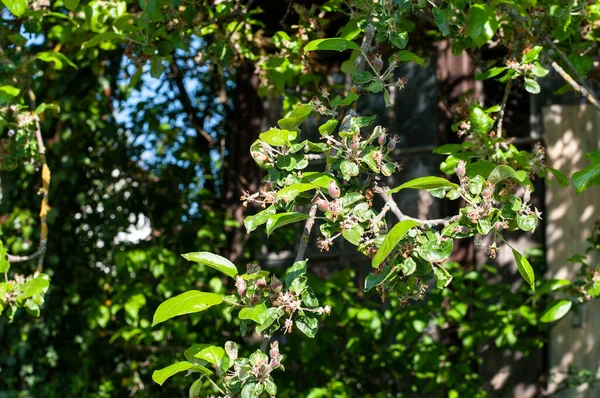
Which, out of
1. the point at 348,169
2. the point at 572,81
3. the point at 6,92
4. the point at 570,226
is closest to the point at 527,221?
the point at 348,169

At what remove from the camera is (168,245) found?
13.9 feet

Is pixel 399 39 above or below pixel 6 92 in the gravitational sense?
above

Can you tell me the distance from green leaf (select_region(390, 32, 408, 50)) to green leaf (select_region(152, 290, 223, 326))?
68 cm

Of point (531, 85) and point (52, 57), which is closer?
point (531, 85)

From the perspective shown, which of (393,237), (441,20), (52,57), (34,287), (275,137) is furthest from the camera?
(52,57)

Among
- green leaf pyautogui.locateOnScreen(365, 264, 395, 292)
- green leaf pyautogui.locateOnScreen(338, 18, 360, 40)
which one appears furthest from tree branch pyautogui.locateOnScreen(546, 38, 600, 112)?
green leaf pyautogui.locateOnScreen(365, 264, 395, 292)

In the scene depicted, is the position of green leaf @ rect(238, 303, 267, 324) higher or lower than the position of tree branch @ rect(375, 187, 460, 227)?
lower

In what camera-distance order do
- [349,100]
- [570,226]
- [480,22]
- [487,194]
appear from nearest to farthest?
[487,194], [349,100], [480,22], [570,226]

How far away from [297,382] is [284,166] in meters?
2.26

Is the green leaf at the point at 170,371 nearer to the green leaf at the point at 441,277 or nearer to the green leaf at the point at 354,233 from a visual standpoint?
the green leaf at the point at 354,233

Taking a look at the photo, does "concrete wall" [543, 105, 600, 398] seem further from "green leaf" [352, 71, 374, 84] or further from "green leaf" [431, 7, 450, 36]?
"green leaf" [352, 71, 374, 84]

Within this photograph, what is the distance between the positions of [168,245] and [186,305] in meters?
2.65

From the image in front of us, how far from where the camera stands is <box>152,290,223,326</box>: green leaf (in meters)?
1.60

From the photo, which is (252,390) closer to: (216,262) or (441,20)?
(216,262)
